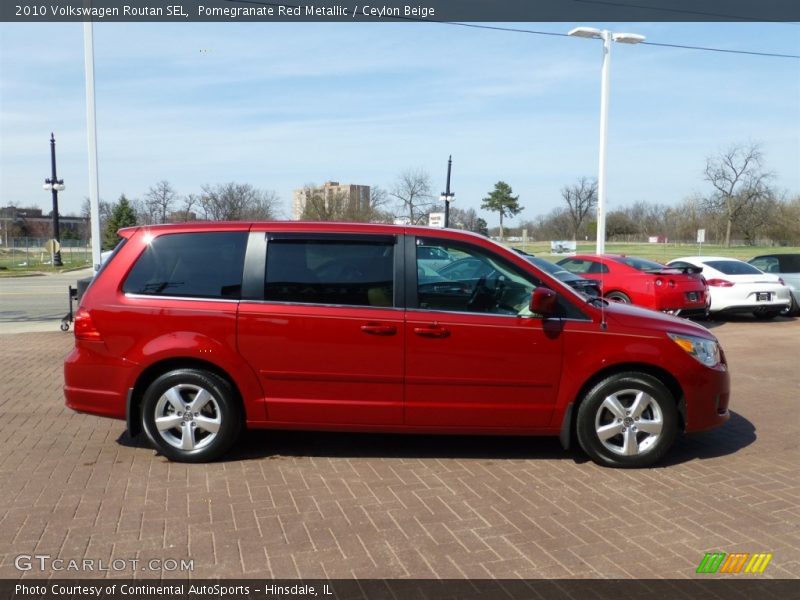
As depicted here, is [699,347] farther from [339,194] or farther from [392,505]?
[339,194]

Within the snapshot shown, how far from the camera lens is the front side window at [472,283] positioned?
4867mm

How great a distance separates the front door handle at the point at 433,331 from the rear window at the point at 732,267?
10.8 m

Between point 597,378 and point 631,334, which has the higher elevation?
point 631,334

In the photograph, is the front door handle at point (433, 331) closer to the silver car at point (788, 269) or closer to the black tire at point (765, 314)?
the black tire at point (765, 314)

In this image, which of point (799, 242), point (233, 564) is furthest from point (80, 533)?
point (799, 242)

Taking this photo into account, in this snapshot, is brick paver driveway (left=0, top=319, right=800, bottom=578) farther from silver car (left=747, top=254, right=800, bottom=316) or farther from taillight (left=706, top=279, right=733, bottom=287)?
silver car (left=747, top=254, right=800, bottom=316)

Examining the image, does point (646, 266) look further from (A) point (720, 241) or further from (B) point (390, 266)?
(A) point (720, 241)

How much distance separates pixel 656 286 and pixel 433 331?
8.59 meters

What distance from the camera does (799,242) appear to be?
6369cm

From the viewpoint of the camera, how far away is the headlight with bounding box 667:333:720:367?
4.87 m

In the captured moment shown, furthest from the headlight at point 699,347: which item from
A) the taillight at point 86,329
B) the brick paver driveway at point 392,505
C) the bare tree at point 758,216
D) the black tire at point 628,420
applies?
the bare tree at point 758,216

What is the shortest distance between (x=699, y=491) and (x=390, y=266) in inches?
104

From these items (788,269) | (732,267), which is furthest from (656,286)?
(788,269)

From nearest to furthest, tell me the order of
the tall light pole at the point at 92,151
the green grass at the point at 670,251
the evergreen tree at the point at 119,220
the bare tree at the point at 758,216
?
1. the tall light pole at the point at 92,151
2. the green grass at the point at 670,251
3. the evergreen tree at the point at 119,220
4. the bare tree at the point at 758,216
